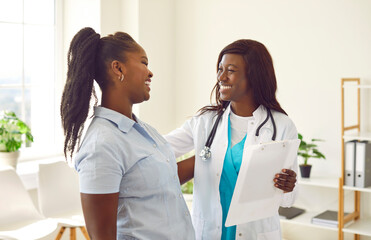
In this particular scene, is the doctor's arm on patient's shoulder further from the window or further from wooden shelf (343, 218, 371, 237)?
the window

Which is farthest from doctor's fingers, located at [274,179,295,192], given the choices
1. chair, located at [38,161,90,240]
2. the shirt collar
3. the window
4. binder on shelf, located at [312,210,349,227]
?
the window

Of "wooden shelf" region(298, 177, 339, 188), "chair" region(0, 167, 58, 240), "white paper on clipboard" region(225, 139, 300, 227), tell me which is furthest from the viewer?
"wooden shelf" region(298, 177, 339, 188)

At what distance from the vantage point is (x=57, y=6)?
413 cm

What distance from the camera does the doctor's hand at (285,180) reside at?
5.56 ft

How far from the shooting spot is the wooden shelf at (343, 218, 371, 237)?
11.0 feet

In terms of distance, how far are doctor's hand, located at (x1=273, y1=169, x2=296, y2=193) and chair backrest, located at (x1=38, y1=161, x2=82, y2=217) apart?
205 cm

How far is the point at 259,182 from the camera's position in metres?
1.65

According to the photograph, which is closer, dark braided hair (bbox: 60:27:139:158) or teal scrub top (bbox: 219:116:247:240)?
dark braided hair (bbox: 60:27:139:158)

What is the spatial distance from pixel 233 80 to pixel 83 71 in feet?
2.24

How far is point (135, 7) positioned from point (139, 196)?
10.1 ft

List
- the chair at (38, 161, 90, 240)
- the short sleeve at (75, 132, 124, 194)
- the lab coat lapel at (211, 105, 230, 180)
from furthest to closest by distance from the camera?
the chair at (38, 161, 90, 240) < the lab coat lapel at (211, 105, 230, 180) < the short sleeve at (75, 132, 124, 194)

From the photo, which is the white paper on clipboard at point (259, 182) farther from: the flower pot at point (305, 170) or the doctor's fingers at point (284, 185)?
the flower pot at point (305, 170)

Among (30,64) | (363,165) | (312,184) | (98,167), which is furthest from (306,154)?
(98,167)

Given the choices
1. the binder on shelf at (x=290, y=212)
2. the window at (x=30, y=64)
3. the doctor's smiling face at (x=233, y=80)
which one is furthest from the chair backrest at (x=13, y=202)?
the doctor's smiling face at (x=233, y=80)
